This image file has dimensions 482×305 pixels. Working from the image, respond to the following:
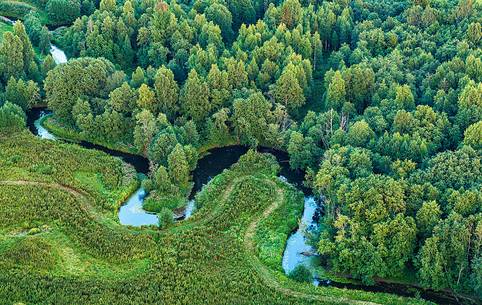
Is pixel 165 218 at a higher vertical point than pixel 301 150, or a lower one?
lower

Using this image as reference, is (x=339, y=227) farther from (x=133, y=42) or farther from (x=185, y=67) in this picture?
(x=133, y=42)

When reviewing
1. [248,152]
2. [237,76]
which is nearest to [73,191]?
[248,152]

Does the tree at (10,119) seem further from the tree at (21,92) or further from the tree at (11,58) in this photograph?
the tree at (11,58)

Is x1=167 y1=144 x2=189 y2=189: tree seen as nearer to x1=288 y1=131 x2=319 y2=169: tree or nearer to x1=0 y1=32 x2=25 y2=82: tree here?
x1=288 y1=131 x2=319 y2=169: tree

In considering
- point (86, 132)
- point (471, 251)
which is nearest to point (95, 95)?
point (86, 132)

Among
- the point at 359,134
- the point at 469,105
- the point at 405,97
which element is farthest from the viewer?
the point at 405,97

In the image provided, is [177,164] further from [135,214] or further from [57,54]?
[57,54]
